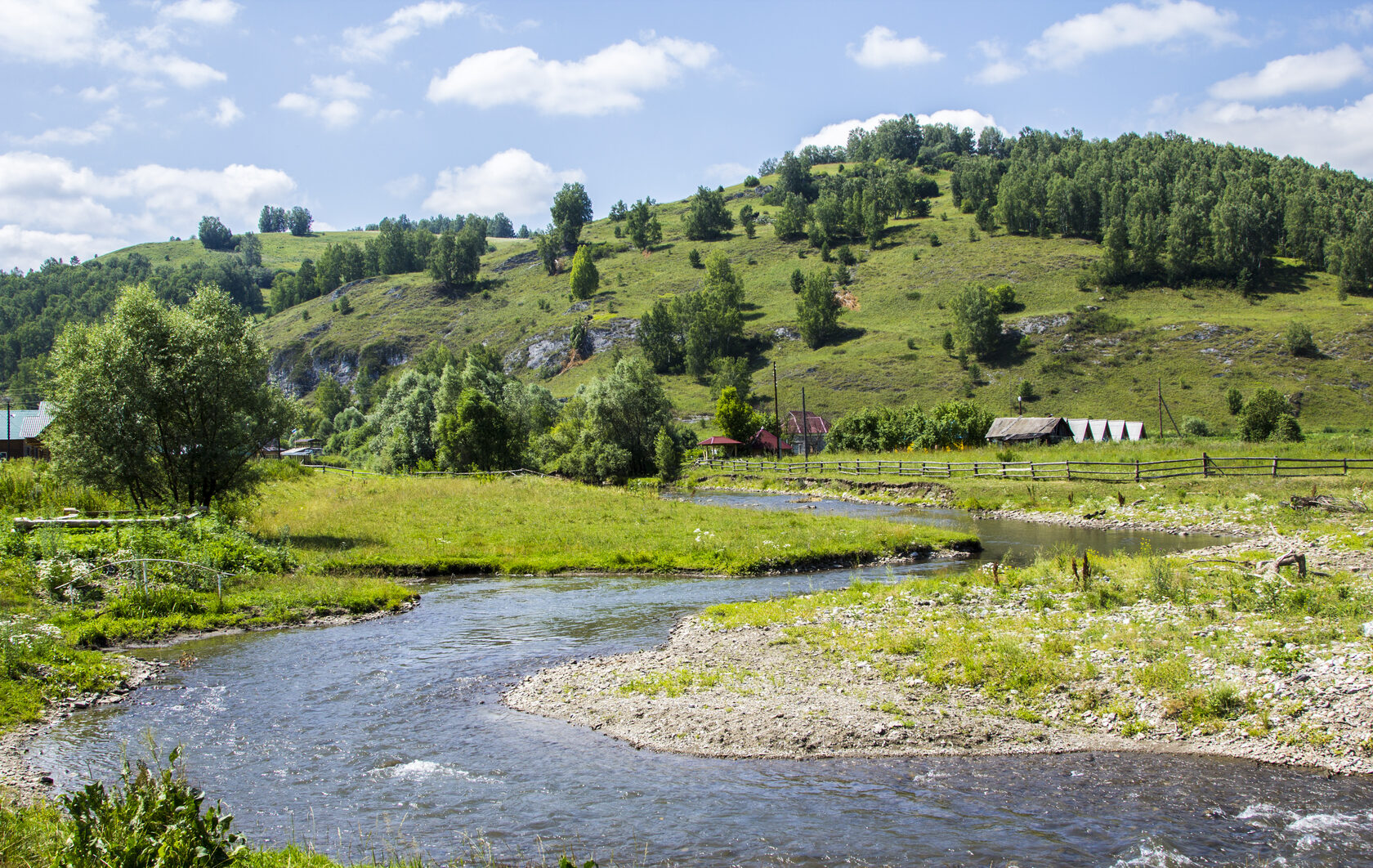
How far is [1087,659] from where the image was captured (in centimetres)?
1330

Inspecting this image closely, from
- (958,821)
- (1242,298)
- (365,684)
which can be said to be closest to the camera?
(958,821)

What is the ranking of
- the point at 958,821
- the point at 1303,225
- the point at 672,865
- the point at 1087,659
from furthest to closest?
the point at 1303,225 < the point at 1087,659 < the point at 958,821 < the point at 672,865

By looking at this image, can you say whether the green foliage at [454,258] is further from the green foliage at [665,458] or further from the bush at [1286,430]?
the bush at [1286,430]

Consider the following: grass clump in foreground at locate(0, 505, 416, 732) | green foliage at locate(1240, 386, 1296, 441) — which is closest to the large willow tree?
grass clump in foreground at locate(0, 505, 416, 732)

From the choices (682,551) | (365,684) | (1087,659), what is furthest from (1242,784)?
(682,551)

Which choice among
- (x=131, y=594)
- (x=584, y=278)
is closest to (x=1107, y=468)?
(x=131, y=594)

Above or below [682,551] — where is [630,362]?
above

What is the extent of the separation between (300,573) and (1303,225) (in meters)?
164

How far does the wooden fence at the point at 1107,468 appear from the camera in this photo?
3934cm

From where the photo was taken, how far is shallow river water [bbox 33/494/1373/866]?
333 inches

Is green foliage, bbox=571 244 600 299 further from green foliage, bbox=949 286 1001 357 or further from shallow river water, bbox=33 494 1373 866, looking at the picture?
shallow river water, bbox=33 494 1373 866

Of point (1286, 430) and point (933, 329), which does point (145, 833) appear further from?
point (933, 329)

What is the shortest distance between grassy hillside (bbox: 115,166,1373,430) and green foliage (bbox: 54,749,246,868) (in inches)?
3943

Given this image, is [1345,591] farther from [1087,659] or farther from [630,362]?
[630,362]
